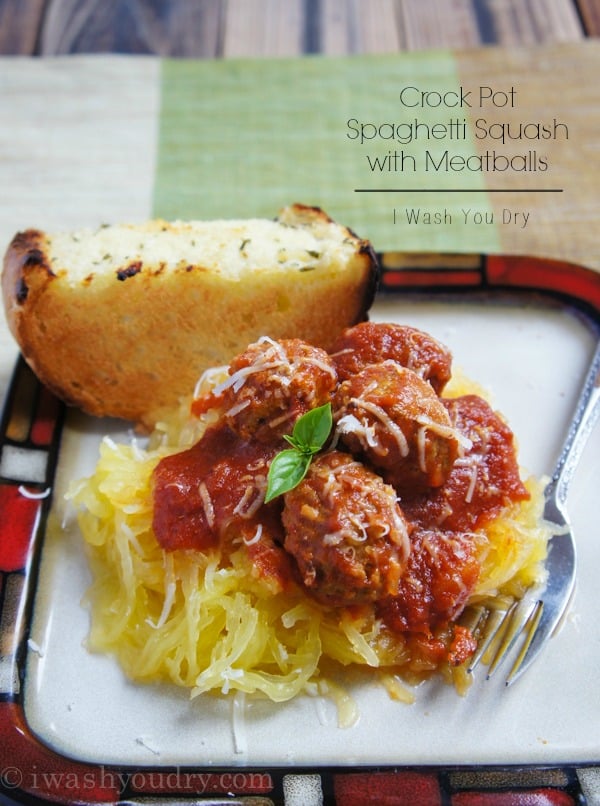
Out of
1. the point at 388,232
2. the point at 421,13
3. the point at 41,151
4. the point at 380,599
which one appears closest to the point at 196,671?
the point at 380,599

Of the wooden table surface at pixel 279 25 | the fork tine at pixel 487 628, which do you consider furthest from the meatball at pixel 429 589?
the wooden table surface at pixel 279 25

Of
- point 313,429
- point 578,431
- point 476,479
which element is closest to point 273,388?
point 313,429

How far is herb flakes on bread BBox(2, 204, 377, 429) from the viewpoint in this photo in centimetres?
397

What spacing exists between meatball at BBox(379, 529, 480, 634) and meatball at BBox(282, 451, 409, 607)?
0.19 m

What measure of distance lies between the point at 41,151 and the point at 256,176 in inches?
59.7

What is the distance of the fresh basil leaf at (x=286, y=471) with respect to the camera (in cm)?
306

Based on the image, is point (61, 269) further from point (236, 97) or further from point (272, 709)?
point (236, 97)

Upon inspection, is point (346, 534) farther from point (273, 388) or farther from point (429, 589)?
point (273, 388)

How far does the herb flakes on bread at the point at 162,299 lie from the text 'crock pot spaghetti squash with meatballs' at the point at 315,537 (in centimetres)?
66

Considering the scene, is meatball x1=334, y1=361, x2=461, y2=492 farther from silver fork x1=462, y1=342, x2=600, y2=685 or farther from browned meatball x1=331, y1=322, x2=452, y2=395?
silver fork x1=462, y1=342, x2=600, y2=685

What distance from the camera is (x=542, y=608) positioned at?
11.1ft

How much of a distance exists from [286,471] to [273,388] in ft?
1.14

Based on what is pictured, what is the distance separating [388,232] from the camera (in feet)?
17.8

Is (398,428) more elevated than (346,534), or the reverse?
(398,428)
